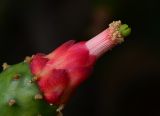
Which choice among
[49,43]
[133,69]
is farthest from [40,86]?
[133,69]

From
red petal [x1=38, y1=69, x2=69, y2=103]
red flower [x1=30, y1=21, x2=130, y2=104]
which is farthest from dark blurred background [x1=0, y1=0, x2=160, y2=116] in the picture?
red petal [x1=38, y1=69, x2=69, y2=103]

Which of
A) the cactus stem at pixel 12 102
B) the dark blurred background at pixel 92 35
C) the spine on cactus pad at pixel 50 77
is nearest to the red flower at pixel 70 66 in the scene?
the spine on cactus pad at pixel 50 77

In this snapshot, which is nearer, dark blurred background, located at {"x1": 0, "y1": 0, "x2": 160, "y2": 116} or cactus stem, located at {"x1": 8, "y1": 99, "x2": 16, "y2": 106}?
cactus stem, located at {"x1": 8, "y1": 99, "x2": 16, "y2": 106}

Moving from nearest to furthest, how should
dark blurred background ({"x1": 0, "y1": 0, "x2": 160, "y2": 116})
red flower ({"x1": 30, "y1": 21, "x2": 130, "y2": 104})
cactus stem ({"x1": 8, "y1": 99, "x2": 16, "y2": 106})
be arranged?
cactus stem ({"x1": 8, "y1": 99, "x2": 16, "y2": 106}), red flower ({"x1": 30, "y1": 21, "x2": 130, "y2": 104}), dark blurred background ({"x1": 0, "y1": 0, "x2": 160, "y2": 116})

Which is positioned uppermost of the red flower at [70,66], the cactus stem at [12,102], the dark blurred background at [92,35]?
the dark blurred background at [92,35]

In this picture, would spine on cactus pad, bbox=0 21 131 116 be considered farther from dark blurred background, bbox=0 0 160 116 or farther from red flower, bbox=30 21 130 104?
dark blurred background, bbox=0 0 160 116

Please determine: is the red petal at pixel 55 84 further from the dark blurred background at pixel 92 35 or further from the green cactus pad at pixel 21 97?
the dark blurred background at pixel 92 35
